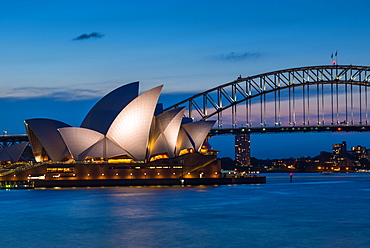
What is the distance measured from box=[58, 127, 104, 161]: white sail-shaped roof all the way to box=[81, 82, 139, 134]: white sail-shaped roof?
1.35m

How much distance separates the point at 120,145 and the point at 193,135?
10.5m

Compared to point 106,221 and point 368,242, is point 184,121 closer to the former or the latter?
point 106,221

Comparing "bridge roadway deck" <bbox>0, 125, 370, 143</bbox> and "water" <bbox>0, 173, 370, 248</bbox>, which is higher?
"bridge roadway deck" <bbox>0, 125, 370, 143</bbox>

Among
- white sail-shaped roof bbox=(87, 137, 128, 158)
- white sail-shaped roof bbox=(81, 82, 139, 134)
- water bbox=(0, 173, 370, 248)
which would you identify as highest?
white sail-shaped roof bbox=(81, 82, 139, 134)

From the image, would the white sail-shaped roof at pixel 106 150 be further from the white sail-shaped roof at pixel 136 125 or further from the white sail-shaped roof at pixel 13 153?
the white sail-shaped roof at pixel 13 153

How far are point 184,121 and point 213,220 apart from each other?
147 ft

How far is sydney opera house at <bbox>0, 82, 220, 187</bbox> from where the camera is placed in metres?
69.5

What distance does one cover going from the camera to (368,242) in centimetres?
2684

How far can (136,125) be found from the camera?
224ft

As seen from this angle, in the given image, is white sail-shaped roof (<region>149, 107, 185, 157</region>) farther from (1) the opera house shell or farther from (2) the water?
(2) the water

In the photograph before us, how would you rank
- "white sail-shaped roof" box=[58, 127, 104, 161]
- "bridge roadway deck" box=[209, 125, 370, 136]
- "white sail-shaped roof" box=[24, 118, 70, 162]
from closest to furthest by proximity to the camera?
1. "white sail-shaped roof" box=[58, 127, 104, 161]
2. "white sail-shaped roof" box=[24, 118, 70, 162]
3. "bridge roadway deck" box=[209, 125, 370, 136]

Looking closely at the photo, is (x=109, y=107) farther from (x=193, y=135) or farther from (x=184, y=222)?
(x=184, y=222)

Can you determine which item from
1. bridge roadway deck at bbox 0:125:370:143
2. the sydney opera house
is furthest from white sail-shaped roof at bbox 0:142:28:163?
bridge roadway deck at bbox 0:125:370:143

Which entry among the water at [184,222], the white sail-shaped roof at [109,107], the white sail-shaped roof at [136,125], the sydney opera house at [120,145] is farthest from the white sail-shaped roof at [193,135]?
the water at [184,222]
